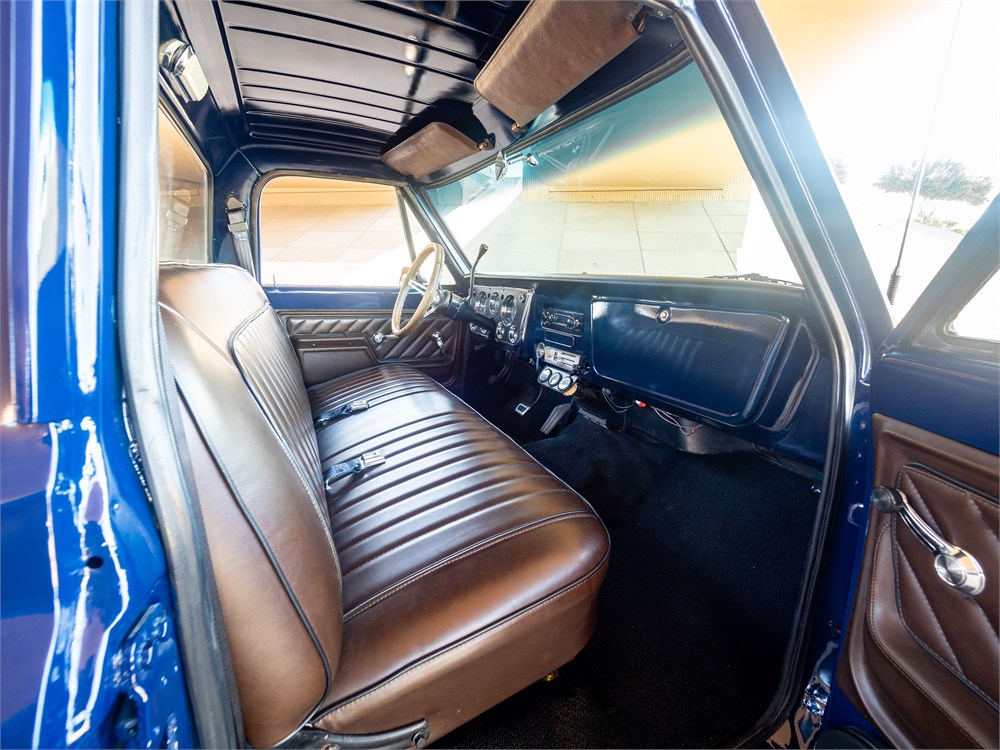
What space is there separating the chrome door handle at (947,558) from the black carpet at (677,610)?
747 millimetres

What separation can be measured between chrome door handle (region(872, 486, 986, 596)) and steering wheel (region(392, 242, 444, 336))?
166 cm

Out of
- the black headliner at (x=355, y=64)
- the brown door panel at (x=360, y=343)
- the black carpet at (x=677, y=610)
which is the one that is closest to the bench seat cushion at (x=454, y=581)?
the black carpet at (x=677, y=610)

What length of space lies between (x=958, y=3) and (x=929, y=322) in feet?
1.27

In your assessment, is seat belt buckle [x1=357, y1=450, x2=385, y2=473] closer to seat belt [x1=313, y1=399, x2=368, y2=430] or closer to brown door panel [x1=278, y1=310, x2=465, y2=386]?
seat belt [x1=313, y1=399, x2=368, y2=430]

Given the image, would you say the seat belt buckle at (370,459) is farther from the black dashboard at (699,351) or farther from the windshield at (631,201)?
the windshield at (631,201)

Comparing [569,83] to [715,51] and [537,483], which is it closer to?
[715,51]

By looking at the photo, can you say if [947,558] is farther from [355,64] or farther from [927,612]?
[355,64]

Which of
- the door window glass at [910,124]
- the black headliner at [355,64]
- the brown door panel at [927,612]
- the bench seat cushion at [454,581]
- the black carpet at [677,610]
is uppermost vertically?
the black headliner at [355,64]

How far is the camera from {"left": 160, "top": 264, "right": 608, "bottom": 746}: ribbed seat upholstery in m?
0.58

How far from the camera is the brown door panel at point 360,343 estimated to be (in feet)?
8.09

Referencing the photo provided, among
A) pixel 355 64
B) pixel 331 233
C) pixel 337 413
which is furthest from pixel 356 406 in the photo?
pixel 331 233

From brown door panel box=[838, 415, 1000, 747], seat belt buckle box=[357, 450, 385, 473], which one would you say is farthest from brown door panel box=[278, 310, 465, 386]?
brown door panel box=[838, 415, 1000, 747]

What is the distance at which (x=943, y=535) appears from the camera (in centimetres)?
59

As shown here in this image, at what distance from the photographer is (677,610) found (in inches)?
53.4
